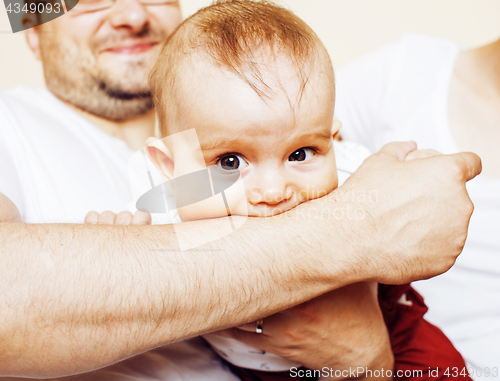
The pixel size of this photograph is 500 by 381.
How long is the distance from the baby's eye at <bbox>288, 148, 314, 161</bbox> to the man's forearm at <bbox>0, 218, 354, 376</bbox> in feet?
0.66

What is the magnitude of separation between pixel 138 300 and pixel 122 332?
7 centimetres

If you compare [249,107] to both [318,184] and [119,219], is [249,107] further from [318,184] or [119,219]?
[119,219]

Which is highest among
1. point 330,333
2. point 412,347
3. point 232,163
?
point 232,163

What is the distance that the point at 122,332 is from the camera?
0.73 meters

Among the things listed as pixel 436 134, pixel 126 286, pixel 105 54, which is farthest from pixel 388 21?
pixel 126 286

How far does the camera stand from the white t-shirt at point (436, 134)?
1.31 meters

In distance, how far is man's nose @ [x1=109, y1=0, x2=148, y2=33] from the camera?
1555 millimetres

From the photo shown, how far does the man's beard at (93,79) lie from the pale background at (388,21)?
2.81 ft

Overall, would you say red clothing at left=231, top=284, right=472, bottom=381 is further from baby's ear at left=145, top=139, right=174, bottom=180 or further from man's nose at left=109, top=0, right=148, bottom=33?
man's nose at left=109, top=0, right=148, bottom=33

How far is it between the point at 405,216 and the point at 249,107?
44 cm

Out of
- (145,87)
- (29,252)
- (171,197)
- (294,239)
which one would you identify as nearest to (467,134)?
(294,239)

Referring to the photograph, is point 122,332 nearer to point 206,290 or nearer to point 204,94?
point 206,290

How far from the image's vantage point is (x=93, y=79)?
1.63 m

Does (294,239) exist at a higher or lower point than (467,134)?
higher
